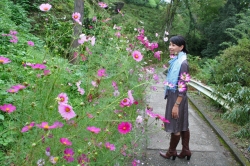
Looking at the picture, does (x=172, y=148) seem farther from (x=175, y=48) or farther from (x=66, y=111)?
(x=66, y=111)

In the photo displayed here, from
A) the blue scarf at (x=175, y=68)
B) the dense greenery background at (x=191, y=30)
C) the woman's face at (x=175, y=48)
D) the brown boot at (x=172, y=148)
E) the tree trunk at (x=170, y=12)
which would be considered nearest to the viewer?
the blue scarf at (x=175, y=68)

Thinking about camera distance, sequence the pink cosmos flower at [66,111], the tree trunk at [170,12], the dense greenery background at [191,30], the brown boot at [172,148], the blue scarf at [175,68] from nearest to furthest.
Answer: the pink cosmos flower at [66,111] → the blue scarf at [175,68] → the brown boot at [172,148] → the dense greenery background at [191,30] → the tree trunk at [170,12]

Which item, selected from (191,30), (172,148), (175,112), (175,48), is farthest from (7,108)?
(191,30)

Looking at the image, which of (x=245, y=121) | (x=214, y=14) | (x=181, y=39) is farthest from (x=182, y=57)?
(x=214, y=14)

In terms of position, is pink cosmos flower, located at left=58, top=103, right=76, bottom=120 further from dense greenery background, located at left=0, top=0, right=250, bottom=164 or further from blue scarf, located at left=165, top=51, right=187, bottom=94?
blue scarf, located at left=165, top=51, right=187, bottom=94

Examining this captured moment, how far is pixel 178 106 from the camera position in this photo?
9.39ft

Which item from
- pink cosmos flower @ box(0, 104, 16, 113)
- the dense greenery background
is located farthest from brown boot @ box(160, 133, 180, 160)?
pink cosmos flower @ box(0, 104, 16, 113)

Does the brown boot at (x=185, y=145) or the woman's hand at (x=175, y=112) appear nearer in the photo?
the woman's hand at (x=175, y=112)

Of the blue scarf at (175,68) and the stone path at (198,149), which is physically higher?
the blue scarf at (175,68)

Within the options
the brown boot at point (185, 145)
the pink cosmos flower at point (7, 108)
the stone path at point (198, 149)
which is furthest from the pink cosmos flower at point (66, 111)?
the brown boot at point (185, 145)

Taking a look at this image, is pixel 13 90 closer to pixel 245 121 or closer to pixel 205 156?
pixel 205 156

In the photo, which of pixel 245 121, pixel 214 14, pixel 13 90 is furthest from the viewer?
pixel 214 14

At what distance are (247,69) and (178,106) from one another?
379cm

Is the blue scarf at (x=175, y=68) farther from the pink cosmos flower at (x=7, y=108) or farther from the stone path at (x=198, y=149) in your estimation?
the pink cosmos flower at (x=7, y=108)
